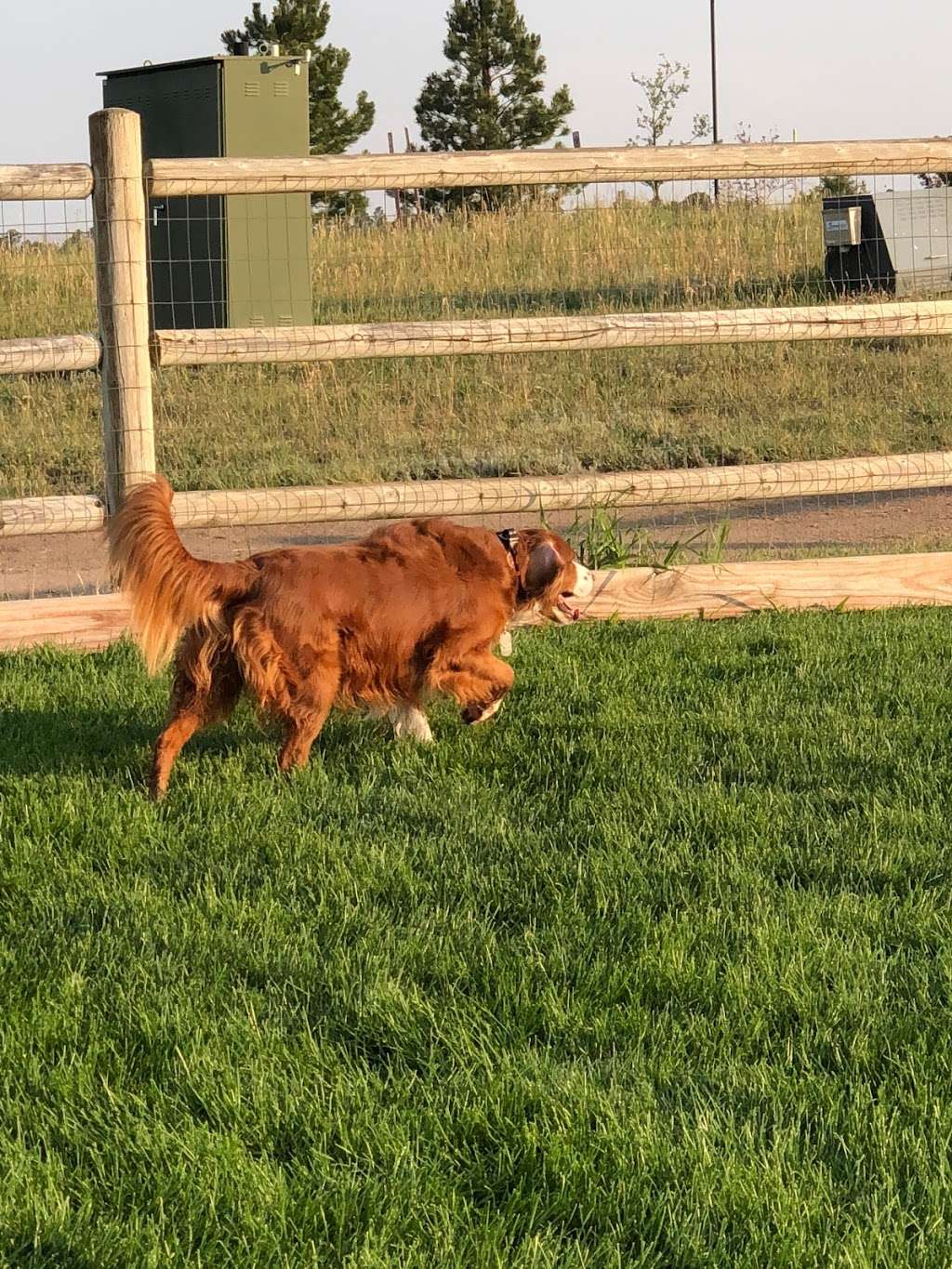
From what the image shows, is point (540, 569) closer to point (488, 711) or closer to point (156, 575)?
point (488, 711)

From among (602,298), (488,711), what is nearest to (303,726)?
(488,711)

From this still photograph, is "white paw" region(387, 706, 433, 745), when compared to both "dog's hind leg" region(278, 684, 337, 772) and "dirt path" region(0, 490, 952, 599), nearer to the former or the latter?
"dog's hind leg" region(278, 684, 337, 772)

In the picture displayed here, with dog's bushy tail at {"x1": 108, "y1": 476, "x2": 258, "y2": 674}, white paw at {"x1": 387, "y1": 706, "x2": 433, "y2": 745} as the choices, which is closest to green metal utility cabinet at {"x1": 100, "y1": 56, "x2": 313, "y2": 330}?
white paw at {"x1": 387, "y1": 706, "x2": 433, "y2": 745}

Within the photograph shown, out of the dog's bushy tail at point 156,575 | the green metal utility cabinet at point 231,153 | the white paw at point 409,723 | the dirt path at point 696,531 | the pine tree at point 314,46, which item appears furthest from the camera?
the pine tree at point 314,46

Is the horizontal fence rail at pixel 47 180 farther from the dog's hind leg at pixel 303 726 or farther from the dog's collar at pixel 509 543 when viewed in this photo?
the dog's hind leg at pixel 303 726

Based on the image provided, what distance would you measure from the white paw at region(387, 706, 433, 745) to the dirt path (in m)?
3.02

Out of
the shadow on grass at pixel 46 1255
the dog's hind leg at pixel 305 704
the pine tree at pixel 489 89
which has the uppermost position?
the pine tree at pixel 489 89

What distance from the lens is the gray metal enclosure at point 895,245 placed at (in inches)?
581

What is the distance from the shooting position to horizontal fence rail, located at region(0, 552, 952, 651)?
21.7 ft

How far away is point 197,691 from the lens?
177 inches

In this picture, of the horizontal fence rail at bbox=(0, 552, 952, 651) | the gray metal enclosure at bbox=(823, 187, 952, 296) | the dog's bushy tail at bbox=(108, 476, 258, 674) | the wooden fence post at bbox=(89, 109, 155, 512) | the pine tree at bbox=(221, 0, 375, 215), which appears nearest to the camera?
the dog's bushy tail at bbox=(108, 476, 258, 674)

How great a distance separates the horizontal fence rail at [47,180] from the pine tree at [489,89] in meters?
30.7

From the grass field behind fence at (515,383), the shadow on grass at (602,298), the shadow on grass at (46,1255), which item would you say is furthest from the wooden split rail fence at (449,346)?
the shadow on grass at (46,1255)

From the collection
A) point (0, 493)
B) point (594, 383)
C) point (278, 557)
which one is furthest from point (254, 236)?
point (278, 557)
